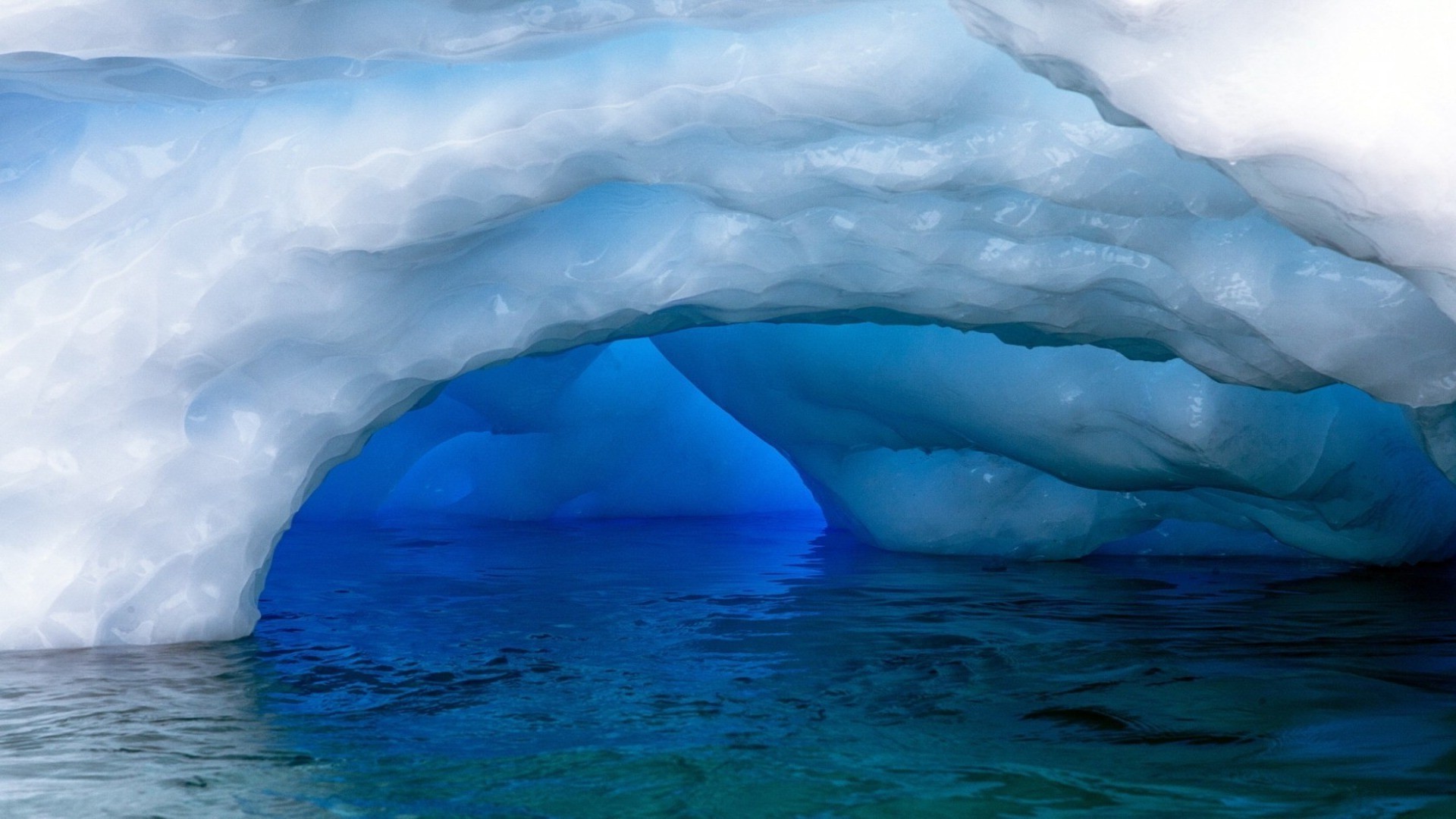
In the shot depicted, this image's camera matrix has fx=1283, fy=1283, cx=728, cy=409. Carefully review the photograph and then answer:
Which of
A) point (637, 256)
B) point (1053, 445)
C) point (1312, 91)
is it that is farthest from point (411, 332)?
point (1053, 445)

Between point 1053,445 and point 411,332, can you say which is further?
point 1053,445

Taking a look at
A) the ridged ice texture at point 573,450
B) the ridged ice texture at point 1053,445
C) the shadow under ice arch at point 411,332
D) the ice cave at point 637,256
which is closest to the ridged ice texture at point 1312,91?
the ice cave at point 637,256

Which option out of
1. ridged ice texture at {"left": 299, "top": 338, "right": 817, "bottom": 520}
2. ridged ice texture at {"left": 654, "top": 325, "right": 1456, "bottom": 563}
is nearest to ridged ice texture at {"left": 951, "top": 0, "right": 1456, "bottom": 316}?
ridged ice texture at {"left": 654, "top": 325, "right": 1456, "bottom": 563}

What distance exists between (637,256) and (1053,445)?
8.51ft

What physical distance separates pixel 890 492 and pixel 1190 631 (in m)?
3.11

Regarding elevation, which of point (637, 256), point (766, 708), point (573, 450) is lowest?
point (766, 708)

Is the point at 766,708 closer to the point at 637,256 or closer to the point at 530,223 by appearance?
the point at 637,256

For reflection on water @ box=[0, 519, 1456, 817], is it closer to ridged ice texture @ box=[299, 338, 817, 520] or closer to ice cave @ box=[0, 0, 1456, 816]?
ice cave @ box=[0, 0, 1456, 816]

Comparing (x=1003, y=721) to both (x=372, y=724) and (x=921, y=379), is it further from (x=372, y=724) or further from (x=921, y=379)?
(x=921, y=379)

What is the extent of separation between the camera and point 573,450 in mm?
10445

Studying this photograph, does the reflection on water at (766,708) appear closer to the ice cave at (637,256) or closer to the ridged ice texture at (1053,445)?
the ice cave at (637,256)

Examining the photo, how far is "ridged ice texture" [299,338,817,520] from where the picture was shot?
33.0ft

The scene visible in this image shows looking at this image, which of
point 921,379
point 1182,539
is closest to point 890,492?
point 921,379

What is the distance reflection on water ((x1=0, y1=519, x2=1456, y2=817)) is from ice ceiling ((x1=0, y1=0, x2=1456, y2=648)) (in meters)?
0.54
